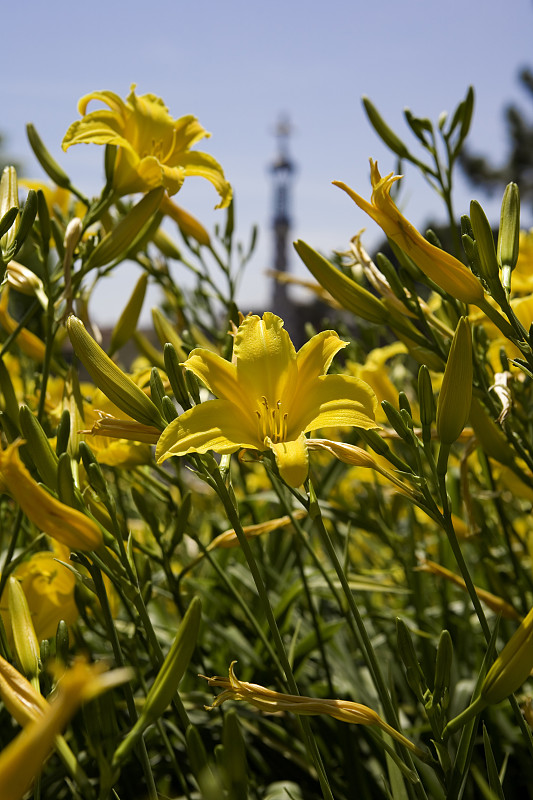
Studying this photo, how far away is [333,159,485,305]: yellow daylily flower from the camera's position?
0.63 m

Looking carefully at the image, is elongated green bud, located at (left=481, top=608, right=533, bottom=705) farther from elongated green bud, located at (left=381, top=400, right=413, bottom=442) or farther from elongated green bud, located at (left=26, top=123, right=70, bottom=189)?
elongated green bud, located at (left=26, top=123, right=70, bottom=189)

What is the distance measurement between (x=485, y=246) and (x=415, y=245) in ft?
0.20

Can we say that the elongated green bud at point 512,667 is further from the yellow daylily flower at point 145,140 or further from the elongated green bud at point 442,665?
the yellow daylily flower at point 145,140

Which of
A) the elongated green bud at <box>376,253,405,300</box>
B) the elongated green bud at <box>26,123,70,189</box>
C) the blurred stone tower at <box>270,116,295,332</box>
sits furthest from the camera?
the blurred stone tower at <box>270,116,295,332</box>

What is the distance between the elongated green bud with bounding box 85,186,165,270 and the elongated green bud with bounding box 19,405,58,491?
36cm

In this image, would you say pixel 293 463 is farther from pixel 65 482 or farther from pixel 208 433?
pixel 65 482

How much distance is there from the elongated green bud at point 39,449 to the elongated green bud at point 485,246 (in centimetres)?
40

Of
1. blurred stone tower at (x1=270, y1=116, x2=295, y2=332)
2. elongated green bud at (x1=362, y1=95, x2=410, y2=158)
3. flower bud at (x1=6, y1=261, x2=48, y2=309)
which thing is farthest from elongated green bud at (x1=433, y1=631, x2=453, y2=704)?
blurred stone tower at (x1=270, y1=116, x2=295, y2=332)

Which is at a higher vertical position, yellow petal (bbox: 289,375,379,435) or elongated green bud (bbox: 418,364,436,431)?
yellow petal (bbox: 289,375,379,435)

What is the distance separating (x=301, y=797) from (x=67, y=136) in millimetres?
926

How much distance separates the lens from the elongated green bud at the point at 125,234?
882 mm

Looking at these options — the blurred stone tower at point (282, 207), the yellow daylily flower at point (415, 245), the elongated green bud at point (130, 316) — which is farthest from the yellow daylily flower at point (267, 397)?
the blurred stone tower at point (282, 207)

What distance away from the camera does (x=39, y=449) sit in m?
0.59

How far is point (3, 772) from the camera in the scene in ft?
0.99
